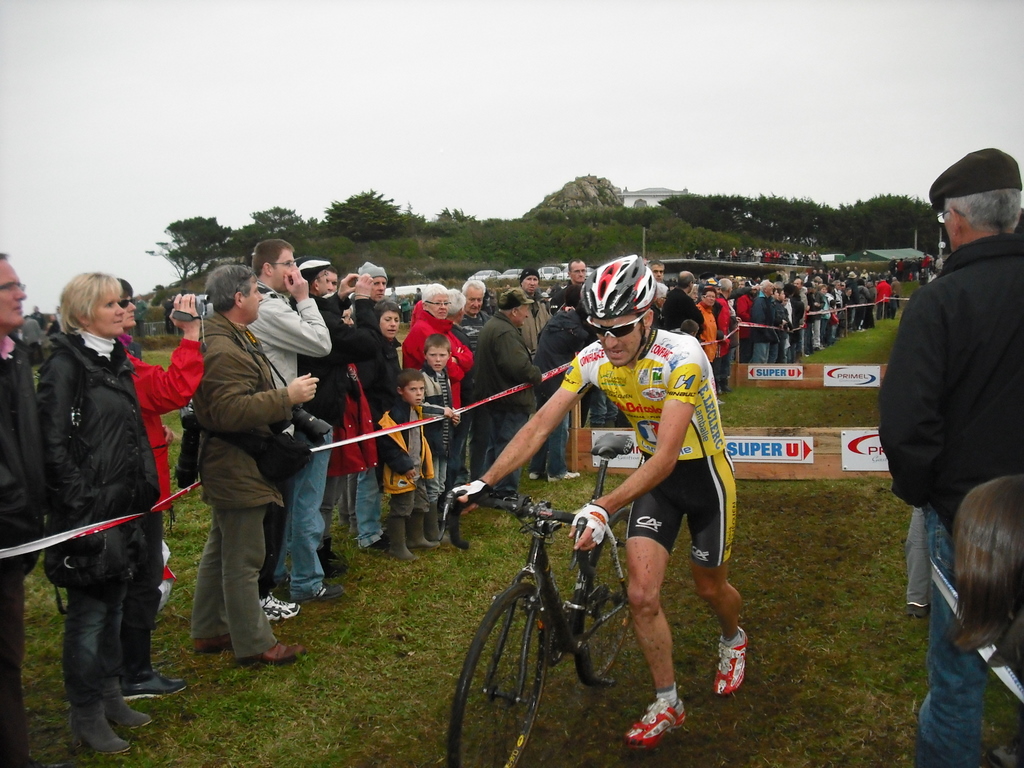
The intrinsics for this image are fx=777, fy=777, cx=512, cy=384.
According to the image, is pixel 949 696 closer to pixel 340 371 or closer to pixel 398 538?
pixel 340 371

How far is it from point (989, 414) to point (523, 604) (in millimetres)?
2069

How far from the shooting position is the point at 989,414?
2.78 m

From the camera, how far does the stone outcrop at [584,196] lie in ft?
359

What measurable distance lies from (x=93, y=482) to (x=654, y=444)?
9.56ft

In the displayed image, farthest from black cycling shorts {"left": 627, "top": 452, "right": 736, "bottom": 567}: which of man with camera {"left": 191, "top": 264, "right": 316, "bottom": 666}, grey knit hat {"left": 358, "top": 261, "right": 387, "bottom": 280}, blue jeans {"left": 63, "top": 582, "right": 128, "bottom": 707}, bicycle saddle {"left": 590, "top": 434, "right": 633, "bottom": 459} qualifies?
grey knit hat {"left": 358, "top": 261, "right": 387, "bottom": 280}

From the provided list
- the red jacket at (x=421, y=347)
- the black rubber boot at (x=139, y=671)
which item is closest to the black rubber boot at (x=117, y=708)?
the black rubber boot at (x=139, y=671)

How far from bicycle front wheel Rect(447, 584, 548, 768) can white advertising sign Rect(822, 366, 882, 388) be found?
543 inches

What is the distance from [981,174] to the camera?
293cm

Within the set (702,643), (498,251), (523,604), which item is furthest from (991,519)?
(498,251)

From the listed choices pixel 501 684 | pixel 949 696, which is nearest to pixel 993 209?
pixel 949 696

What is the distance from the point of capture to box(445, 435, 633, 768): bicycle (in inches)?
129

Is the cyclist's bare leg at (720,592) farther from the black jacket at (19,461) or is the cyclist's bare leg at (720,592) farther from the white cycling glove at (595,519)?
the black jacket at (19,461)

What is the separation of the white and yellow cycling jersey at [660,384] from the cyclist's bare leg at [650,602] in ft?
1.75

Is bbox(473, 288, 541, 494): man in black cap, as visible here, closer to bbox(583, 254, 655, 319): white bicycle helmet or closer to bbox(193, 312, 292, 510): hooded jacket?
bbox(193, 312, 292, 510): hooded jacket
